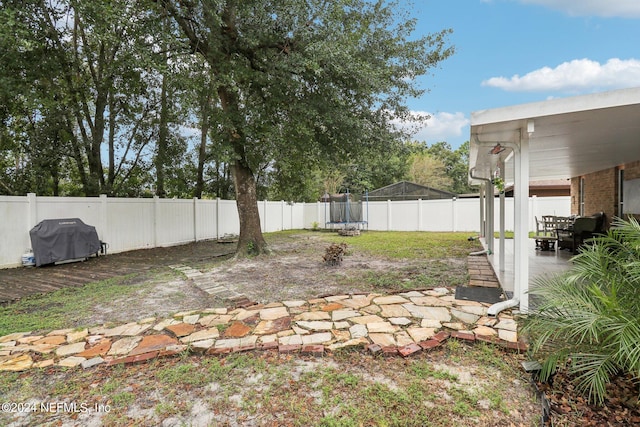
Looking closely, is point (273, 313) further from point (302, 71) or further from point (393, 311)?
point (302, 71)

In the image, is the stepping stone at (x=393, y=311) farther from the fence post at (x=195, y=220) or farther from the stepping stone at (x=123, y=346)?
the fence post at (x=195, y=220)

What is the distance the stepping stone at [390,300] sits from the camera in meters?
4.27

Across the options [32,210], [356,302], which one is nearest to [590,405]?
[356,302]

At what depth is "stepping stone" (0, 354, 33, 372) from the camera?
2832 millimetres

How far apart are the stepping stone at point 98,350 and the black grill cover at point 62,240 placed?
228 inches

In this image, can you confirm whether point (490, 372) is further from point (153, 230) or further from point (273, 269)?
point (153, 230)

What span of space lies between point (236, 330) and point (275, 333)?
44 cm

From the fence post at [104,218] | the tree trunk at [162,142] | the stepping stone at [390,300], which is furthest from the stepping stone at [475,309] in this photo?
the tree trunk at [162,142]

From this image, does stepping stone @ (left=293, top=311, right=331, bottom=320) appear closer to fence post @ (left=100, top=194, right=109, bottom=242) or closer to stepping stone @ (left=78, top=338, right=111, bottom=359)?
stepping stone @ (left=78, top=338, right=111, bottom=359)

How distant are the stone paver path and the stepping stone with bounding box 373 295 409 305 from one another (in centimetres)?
5

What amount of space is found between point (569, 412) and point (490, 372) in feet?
1.74

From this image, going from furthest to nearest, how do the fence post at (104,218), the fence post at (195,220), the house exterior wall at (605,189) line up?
the fence post at (195,220), the fence post at (104,218), the house exterior wall at (605,189)

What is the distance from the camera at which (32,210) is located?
7.59 metres

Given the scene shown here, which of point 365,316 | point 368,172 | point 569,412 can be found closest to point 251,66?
point 365,316
